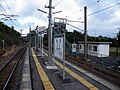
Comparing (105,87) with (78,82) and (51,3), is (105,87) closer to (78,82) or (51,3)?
(78,82)

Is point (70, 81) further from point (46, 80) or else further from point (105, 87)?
point (105, 87)

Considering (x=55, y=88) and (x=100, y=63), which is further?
(x=100, y=63)

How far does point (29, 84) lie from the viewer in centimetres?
1527

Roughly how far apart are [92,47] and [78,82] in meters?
29.6

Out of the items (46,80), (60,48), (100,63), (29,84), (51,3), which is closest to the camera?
(29,84)

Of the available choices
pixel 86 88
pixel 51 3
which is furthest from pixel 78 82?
pixel 51 3

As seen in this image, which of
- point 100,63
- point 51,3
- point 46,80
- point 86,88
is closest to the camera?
point 86,88

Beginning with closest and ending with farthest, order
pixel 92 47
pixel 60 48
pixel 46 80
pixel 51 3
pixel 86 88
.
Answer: pixel 86 88 < pixel 46 80 < pixel 60 48 < pixel 51 3 < pixel 92 47

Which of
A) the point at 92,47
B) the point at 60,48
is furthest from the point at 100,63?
the point at 92,47

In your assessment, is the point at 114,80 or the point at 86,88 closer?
the point at 86,88

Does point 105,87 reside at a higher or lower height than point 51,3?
lower

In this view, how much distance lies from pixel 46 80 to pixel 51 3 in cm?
1017

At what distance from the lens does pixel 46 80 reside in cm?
1673

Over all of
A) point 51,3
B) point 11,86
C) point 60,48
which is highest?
point 51,3
